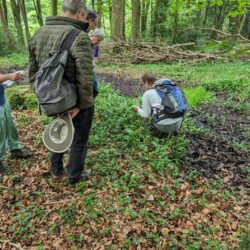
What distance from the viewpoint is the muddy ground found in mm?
4531

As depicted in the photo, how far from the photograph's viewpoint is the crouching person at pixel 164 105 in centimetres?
483

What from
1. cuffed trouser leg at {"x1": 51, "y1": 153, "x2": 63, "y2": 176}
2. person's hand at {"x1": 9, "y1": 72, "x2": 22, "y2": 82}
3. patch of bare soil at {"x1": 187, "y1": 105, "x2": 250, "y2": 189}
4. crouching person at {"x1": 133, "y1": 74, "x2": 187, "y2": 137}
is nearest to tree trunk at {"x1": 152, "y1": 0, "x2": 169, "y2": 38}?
patch of bare soil at {"x1": 187, "y1": 105, "x2": 250, "y2": 189}

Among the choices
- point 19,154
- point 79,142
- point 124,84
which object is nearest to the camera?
point 79,142

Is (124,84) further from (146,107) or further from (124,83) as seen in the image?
(146,107)

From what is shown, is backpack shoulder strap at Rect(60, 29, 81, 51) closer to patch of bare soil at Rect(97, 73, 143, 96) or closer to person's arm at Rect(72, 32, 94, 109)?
person's arm at Rect(72, 32, 94, 109)

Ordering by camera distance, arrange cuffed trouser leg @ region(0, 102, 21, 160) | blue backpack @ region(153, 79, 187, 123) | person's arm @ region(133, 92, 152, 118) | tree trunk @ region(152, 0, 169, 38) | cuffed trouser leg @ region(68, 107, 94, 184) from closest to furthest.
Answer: cuffed trouser leg @ region(68, 107, 94, 184) → cuffed trouser leg @ region(0, 102, 21, 160) → blue backpack @ region(153, 79, 187, 123) → person's arm @ region(133, 92, 152, 118) → tree trunk @ region(152, 0, 169, 38)

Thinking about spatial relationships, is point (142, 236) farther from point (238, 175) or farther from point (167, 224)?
point (238, 175)

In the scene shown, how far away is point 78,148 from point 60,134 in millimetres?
393

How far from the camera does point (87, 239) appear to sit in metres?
3.31

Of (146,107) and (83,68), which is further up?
(83,68)

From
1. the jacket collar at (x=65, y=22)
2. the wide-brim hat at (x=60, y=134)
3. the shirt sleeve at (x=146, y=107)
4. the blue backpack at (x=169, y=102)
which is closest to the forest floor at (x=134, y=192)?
the shirt sleeve at (x=146, y=107)

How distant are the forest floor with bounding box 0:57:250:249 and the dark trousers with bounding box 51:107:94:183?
207 millimetres

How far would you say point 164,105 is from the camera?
4848mm

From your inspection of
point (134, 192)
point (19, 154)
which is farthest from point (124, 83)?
point (134, 192)
